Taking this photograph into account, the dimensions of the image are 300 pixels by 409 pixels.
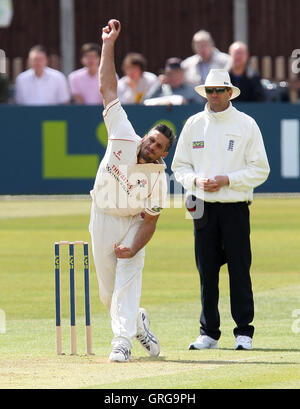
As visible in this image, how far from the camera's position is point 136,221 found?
9.09 m

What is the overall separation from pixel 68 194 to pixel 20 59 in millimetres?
8969

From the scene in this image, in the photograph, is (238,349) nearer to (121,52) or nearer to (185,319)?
(185,319)

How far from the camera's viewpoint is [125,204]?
353 inches

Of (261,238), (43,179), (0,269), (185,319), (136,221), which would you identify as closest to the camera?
(136,221)

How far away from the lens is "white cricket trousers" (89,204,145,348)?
8945mm

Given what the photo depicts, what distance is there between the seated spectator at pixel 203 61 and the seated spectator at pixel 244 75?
43cm

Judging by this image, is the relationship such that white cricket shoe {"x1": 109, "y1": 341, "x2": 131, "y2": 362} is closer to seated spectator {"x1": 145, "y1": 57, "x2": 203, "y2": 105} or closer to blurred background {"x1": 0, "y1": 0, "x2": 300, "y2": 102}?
seated spectator {"x1": 145, "y1": 57, "x2": 203, "y2": 105}

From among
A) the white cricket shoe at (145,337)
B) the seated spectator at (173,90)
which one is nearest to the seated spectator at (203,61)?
the seated spectator at (173,90)

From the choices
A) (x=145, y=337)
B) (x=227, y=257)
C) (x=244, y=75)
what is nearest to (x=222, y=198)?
(x=227, y=257)

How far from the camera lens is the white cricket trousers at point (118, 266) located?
895 centimetres

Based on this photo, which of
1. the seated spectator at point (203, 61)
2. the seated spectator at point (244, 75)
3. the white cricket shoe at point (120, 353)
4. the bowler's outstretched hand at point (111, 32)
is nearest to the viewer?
the white cricket shoe at point (120, 353)

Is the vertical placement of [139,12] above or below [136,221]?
above

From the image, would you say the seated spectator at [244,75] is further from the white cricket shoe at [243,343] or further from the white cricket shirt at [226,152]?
the white cricket shoe at [243,343]

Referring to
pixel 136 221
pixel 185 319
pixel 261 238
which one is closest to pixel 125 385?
pixel 136 221
